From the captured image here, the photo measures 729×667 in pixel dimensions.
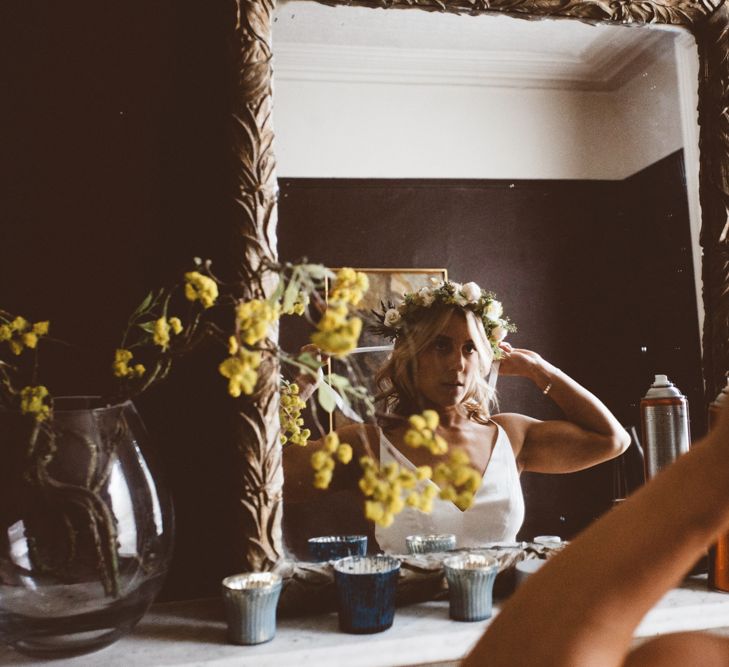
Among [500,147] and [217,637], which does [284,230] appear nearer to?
[500,147]

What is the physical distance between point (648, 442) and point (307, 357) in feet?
2.32

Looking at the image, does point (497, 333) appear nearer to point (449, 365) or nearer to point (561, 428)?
point (449, 365)

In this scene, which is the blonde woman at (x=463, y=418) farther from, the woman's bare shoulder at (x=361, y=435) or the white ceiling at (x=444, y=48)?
the white ceiling at (x=444, y=48)

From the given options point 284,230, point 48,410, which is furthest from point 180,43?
point 48,410

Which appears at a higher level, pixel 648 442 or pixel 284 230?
pixel 284 230

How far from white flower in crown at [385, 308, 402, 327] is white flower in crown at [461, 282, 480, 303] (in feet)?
0.37

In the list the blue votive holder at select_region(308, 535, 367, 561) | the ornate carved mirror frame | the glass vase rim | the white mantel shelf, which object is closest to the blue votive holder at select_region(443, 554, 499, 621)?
the white mantel shelf

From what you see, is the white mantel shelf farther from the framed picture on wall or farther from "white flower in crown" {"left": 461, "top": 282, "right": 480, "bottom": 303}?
"white flower in crown" {"left": 461, "top": 282, "right": 480, "bottom": 303}

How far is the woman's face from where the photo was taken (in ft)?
3.06

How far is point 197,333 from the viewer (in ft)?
2.91

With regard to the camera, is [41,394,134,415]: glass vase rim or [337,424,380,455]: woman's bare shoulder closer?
[41,394,134,415]: glass vase rim

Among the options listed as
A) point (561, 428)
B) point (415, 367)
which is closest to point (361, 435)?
point (415, 367)

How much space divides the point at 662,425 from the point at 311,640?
2.13ft

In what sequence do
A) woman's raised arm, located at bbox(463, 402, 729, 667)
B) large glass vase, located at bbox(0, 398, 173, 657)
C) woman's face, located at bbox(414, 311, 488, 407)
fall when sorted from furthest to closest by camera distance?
woman's face, located at bbox(414, 311, 488, 407), large glass vase, located at bbox(0, 398, 173, 657), woman's raised arm, located at bbox(463, 402, 729, 667)
